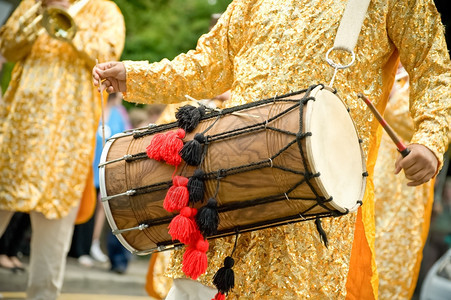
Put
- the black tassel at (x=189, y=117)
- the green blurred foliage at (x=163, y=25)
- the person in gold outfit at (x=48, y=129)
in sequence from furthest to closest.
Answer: the green blurred foliage at (x=163, y=25), the person in gold outfit at (x=48, y=129), the black tassel at (x=189, y=117)

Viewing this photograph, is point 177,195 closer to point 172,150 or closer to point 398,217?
point 172,150

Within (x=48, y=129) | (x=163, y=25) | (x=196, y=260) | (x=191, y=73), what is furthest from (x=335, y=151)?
(x=163, y=25)

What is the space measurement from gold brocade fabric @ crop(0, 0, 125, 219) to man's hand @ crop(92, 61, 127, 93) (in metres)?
1.96

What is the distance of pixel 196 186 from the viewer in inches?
99.4

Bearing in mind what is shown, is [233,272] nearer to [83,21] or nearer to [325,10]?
[325,10]

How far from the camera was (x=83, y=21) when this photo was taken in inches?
200

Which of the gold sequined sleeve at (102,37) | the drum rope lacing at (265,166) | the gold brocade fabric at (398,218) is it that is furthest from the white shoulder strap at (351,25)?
the gold sequined sleeve at (102,37)

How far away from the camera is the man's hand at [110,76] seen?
2.95 m

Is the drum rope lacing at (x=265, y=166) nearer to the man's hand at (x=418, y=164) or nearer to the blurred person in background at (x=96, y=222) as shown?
the man's hand at (x=418, y=164)

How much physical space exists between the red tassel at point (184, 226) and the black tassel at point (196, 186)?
0.15 feet

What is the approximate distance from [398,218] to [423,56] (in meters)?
2.15

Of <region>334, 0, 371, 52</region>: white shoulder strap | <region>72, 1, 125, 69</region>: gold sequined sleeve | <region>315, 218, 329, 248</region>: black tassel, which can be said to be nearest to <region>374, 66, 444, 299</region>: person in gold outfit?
<region>72, 1, 125, 69</region>: gold sequined sleeve

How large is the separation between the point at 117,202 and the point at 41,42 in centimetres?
261

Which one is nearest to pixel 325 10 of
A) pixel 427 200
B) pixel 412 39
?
pixel 412 39
